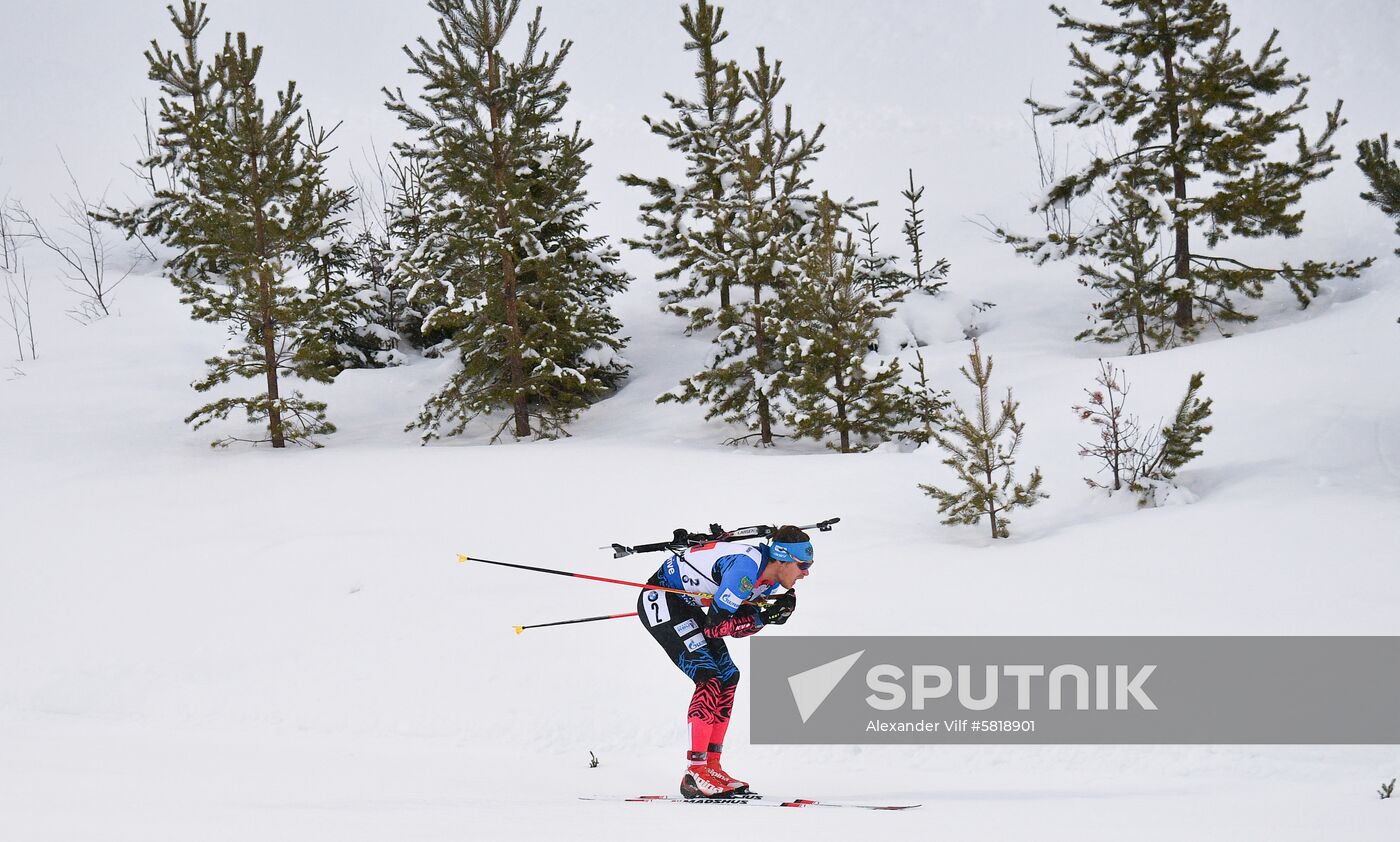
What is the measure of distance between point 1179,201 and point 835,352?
804 cm

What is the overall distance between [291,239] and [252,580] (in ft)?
29.8

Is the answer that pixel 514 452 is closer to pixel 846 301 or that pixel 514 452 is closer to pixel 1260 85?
pixel 846 301

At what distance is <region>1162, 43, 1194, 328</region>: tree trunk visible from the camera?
61.0 ft

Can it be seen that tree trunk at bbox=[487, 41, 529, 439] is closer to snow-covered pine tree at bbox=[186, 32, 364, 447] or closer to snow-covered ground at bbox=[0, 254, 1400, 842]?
snow-covered ground at bbox=[0, 254, 1400, 842]

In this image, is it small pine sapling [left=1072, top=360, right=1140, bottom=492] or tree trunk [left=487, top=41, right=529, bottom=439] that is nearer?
small pine sapling [left=1072, top=360, right=1140, bottom=492]

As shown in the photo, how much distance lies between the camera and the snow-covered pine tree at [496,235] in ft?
60.8

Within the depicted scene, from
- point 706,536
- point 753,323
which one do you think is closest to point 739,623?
point 706,536

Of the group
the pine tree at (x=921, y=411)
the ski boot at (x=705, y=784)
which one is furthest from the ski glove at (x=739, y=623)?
the pine tree at (x=921, y=411)

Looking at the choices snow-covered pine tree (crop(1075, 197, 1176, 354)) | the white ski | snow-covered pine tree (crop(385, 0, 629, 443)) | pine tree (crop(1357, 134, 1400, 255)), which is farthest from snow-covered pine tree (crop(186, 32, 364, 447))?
pine tree (crop(1357, 134, 1400, 255))

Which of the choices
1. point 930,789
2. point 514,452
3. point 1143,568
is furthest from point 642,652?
point 514,452

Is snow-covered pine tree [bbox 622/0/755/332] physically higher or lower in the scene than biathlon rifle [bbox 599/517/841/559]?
higher

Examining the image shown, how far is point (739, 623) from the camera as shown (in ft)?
19.4

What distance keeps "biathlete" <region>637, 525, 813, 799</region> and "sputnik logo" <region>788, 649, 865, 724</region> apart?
6.59ft

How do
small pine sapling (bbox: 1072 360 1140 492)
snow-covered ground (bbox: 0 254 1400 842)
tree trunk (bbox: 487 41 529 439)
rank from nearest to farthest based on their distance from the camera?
snow-covered ground (bbox: 0 254 1400 842), small pine sapling (bbox: 1072 360 1140 492), tree trunk (bbox: 487 41 529 439)
